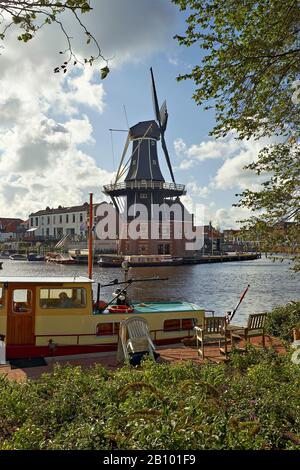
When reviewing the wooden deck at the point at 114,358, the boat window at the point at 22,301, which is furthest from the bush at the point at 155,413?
the boat window at the point at 22,301

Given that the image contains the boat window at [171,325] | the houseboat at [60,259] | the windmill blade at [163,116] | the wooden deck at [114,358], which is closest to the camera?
the wooden deck at [114,358]

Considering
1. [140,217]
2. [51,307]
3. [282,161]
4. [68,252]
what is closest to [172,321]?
[51,307]

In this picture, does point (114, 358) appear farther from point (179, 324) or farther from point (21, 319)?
point (179, 324)

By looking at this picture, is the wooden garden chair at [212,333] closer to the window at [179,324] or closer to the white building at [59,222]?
the window at [179,324]

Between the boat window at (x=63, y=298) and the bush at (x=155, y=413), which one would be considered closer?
the bush at (x=155, y=413)

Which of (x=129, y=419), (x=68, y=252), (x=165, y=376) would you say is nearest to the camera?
(x=129, y=419)

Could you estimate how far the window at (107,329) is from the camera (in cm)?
1294

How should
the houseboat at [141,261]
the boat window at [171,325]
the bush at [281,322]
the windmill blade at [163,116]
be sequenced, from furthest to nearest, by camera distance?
the windmill blade at [163,116] → the houseboat at [141,261] → the boat window at [171,325] → the bush at [281,322]

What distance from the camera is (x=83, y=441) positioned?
3.41 m

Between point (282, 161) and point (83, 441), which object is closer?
point (83, 441)

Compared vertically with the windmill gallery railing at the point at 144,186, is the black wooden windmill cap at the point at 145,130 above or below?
above

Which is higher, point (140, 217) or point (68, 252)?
point (140, 217)

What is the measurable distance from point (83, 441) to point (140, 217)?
7968cm
